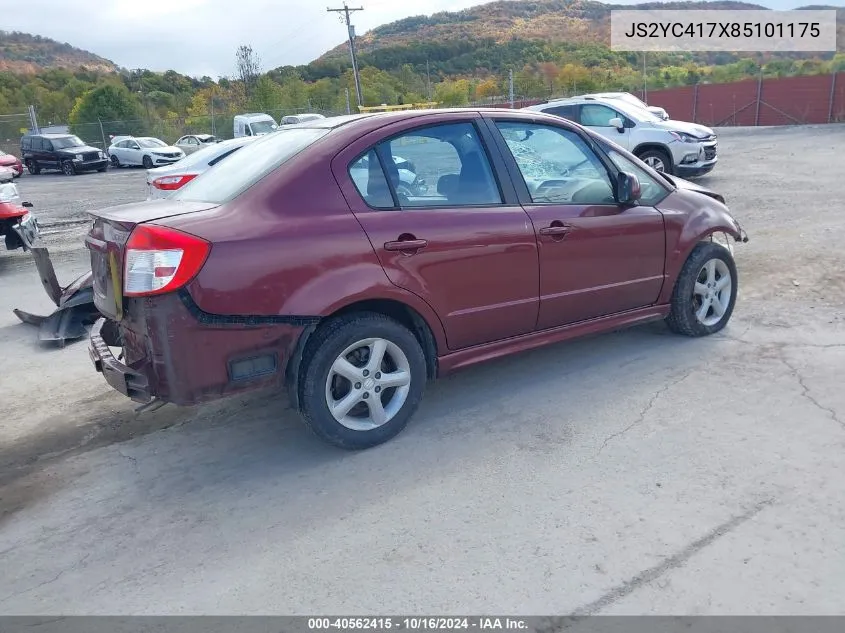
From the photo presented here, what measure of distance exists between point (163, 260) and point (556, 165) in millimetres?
2523

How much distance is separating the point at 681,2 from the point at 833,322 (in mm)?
105018

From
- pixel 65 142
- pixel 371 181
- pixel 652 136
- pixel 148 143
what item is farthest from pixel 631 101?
pixel 65 142

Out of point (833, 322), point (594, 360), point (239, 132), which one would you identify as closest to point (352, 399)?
point (594, 360)

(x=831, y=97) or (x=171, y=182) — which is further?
(x=831, y=97)

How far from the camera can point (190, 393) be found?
3.40m

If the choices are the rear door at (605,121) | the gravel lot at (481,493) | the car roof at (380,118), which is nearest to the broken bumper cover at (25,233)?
the gravel lot at (481,493)

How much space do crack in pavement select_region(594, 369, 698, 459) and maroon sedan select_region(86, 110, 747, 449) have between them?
Result: 21.3 inches

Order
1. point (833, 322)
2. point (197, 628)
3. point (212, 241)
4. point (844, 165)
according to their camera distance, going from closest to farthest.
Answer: point (197, 628), point (212, 241), point (833, 322), point (844, 165)

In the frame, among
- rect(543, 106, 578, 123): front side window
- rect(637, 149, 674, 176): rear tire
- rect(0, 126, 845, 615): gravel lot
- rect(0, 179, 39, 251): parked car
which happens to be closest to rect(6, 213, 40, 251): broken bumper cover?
rect(0, 179, 39, 251): parked car

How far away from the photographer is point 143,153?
104 feet

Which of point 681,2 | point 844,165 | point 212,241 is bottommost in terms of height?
point 844,165

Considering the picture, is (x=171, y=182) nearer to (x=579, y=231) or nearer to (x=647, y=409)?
(x=579, y=231)

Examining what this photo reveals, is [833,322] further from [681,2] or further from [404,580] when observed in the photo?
[681,2]

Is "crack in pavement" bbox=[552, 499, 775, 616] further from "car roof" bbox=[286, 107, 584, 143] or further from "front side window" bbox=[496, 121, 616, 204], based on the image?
"car roof" bbox=[286, 107, 584, 143]
